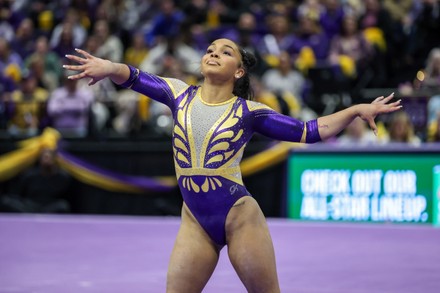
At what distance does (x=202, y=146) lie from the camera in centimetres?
398

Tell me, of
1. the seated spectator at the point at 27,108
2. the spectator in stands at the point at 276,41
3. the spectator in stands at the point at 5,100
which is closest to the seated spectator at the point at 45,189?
the seated spectator at the point at 27,108

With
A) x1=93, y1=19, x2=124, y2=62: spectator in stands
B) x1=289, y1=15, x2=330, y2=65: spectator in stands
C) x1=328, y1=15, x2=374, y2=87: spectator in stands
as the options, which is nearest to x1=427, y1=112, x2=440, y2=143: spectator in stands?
x1=328, y1=15, x2=374, y2=87: spectator in stands

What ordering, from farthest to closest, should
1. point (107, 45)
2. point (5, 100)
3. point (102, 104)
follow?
1. point (107, 45)
2. point (5, 100)
3. point (102, 104)

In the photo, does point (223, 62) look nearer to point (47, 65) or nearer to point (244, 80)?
point (244, 80)

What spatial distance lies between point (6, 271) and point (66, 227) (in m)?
3.26

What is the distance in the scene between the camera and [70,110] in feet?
38.2

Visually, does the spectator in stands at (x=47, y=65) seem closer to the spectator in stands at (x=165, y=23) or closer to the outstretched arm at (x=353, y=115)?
the spectator in stands at (x=165, y=23)

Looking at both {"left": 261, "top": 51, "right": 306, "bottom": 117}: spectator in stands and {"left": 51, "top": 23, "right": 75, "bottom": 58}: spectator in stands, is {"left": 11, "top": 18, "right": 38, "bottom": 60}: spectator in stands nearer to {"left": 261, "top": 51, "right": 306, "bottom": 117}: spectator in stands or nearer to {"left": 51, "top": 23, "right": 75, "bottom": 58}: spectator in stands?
{"left": 51, "top": 23, "right": 75, "bottom": 58}: spectator in stands

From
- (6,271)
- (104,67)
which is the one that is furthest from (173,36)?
(104,67)

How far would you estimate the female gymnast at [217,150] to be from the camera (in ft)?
12.5

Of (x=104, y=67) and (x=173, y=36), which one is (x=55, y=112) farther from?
(x=104, y=67)

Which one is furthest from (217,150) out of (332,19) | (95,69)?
(332,19)

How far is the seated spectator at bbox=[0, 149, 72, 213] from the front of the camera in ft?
36.2

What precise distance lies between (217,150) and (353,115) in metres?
0.68
